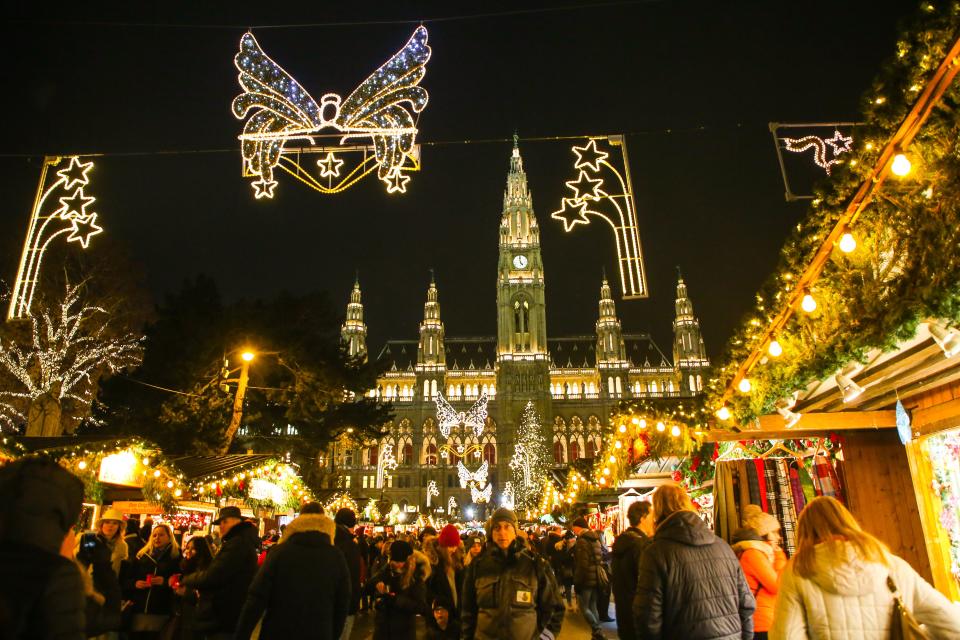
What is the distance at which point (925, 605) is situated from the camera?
2170 mm

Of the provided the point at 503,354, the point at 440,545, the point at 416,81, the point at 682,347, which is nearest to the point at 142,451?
the point at 440,545

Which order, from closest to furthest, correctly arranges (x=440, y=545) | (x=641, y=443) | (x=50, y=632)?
(x=50, y=632), (x=440, y=545), (x=641, y=443)

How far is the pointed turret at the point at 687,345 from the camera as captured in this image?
203 ft

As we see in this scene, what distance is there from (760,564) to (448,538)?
2818 millimetres

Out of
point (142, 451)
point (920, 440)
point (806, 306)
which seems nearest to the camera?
point (806, 306)

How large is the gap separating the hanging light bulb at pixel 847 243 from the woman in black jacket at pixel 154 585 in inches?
218

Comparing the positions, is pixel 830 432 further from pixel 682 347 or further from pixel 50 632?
pixel 682 347

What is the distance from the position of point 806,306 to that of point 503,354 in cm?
5813

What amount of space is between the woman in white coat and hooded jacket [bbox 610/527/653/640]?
2.30m

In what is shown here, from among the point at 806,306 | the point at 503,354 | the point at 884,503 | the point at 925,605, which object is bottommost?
the point at 925,605

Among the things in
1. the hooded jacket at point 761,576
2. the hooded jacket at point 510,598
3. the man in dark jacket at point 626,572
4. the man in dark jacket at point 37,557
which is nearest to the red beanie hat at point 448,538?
the man in dark jacket at point 626,572

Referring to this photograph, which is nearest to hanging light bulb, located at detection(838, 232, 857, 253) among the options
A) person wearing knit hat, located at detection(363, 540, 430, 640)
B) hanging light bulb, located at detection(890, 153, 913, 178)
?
hanging light bulb, located at detection(890, 153, 913, 178)

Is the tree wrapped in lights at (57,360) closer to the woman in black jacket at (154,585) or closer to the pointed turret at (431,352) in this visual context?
the woman in black jacket at (154,585)

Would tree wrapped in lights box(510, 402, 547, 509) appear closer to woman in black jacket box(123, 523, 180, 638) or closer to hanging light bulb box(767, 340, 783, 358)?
woman in black jacket box(123, 523, 180, 638)
